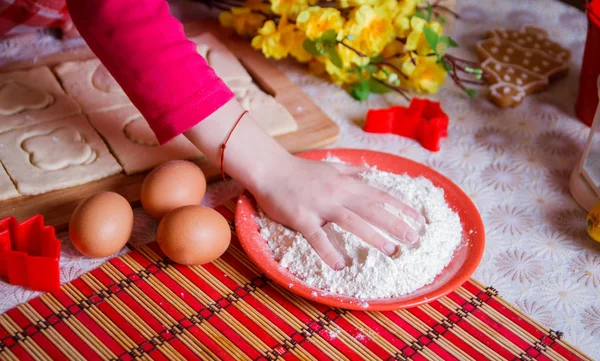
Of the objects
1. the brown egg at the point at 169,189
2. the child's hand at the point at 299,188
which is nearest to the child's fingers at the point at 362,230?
the child's hand at the point at 299,188

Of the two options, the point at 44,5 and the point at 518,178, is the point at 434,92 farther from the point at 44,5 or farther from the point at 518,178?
the point at 44,5

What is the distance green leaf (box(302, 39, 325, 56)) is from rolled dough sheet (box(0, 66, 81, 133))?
0.49 m

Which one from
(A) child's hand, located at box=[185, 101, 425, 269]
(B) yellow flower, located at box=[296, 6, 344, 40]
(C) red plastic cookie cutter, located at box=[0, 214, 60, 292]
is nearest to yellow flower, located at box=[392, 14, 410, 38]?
(B) yellow flower, located at box=[296, 6, 344, 40]

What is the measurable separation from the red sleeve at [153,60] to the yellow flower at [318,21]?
38 cm

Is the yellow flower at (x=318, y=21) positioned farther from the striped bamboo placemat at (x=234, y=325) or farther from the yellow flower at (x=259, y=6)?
the striped bamboo placemat at (x=234, y=325)

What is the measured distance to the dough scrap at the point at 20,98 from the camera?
3.89ft

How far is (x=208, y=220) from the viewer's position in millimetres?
898

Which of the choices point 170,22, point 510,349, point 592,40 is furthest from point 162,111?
point 592,40

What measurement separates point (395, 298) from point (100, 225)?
440mm

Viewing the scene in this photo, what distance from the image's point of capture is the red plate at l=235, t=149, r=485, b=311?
0.84 metres

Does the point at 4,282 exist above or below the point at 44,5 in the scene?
below

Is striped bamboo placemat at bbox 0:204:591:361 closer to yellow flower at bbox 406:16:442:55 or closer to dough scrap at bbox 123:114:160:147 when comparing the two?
dough scrap at bbox 123:114:160:147

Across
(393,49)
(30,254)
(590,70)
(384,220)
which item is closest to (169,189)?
(30,254)

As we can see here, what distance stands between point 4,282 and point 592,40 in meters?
1.14
